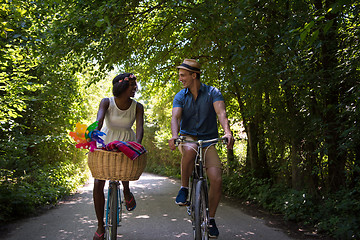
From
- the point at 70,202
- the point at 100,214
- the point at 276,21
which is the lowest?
the point at 70,202

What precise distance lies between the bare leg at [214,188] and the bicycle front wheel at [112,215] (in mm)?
1107

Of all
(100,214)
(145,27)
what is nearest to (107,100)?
(100,214)

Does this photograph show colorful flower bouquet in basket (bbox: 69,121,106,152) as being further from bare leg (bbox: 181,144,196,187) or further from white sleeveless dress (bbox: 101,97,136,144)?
bare leg (bbox: 181,144,196,187)

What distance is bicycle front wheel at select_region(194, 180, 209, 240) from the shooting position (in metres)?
3.61

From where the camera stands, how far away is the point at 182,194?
4059 mm

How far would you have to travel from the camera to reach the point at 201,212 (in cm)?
377

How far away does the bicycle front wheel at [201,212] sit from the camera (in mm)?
3609

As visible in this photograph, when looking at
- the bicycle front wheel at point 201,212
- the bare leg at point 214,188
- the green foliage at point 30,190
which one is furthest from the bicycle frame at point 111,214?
the green foliage at point 30,190

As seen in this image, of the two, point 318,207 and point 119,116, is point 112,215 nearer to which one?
point 119,116

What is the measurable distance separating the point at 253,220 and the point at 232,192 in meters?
3.94

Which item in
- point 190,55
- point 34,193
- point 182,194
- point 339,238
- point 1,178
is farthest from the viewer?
point 190,55

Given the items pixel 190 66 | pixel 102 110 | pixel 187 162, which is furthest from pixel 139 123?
pixel 190 66

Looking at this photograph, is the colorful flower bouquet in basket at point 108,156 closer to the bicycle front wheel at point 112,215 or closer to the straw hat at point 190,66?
the bicycle front wheel at point 112,215

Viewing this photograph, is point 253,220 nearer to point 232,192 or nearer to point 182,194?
point 182,194
